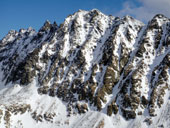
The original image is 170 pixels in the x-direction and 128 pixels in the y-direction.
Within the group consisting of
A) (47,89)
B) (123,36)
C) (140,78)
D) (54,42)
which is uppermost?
(54,42)

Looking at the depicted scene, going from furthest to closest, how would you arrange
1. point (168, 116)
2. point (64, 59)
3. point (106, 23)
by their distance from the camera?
point (106, 23) → point (64, 59) → point (168, 116)

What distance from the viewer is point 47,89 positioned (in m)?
76.5

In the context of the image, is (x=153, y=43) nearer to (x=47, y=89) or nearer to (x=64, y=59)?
(x=64, y=59)

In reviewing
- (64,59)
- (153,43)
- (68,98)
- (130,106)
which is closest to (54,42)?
(64,59)

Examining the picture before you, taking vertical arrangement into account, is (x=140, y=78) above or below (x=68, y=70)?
below

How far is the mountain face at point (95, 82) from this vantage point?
56.5 m

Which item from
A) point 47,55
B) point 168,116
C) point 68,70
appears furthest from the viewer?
point 47,55

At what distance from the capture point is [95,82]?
229ft

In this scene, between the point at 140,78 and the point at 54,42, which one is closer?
the point at 140,78

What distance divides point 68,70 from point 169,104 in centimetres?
4563

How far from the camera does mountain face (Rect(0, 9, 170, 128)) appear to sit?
56469 mm

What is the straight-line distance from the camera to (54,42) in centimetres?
10256

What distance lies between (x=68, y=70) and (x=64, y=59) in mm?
9145

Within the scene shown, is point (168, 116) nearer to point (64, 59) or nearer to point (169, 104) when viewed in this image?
point (169, 104)
